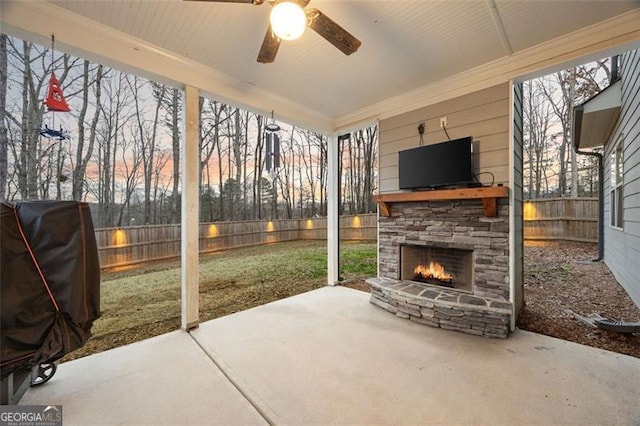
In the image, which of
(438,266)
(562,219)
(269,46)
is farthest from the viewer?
(562,219)

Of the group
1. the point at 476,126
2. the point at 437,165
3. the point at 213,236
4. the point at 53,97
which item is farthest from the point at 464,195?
the point at 213,236

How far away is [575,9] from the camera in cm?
197

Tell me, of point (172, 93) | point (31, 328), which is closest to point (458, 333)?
point (31, 328)

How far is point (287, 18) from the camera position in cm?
146

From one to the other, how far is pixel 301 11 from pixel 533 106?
1153 centimetres

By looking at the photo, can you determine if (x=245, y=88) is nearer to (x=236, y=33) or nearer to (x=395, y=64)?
(x=236, y=33)

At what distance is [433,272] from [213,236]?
6.22 metres

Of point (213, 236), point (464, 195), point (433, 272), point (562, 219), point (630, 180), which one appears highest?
point (630, 180)

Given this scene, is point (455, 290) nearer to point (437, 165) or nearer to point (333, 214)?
point (437, 165)

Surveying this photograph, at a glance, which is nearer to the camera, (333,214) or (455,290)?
(455,290)

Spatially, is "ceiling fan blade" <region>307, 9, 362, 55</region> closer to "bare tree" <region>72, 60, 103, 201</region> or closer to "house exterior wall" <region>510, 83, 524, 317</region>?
"house exterior wall" <region>510, 83, 524, 317</region>

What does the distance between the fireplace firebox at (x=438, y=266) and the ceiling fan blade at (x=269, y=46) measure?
2.74 metres

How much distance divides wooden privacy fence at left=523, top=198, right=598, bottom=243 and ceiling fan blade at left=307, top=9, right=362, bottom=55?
8199 mm

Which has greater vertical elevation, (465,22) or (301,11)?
(465,22)
